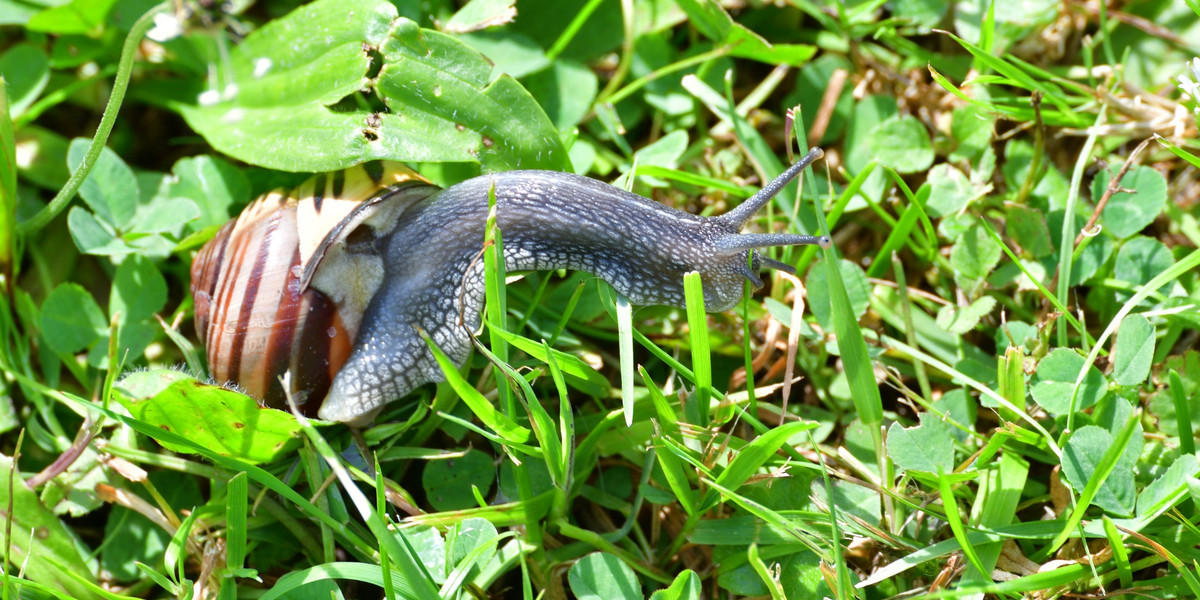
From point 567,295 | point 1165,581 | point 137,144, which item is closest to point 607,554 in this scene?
point 567,295

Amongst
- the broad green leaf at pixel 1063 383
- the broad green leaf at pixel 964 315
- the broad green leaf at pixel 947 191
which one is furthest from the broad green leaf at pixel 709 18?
the broad green leaf at pixel 1063 383

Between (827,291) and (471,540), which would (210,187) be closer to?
(471,540)

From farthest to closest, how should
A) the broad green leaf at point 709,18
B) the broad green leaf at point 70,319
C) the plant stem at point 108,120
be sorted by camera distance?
1. the broad green leaf at point 709,18
2. the broad green leaf at point 70,319
3. the plant stem at point 108,120

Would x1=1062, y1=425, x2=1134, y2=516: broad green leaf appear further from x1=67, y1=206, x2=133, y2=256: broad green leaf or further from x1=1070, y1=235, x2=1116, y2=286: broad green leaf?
x1=67, y1=206, x2=133, y2=256: broad green leaf

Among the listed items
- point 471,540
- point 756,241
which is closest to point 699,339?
point 756,241

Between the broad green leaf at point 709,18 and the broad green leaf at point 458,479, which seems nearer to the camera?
the broad green leaf at point 458,479

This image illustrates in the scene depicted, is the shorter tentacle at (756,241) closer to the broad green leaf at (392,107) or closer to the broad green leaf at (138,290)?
the broad green leaf at (392,107)

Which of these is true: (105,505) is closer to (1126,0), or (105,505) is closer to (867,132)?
(867,132)
